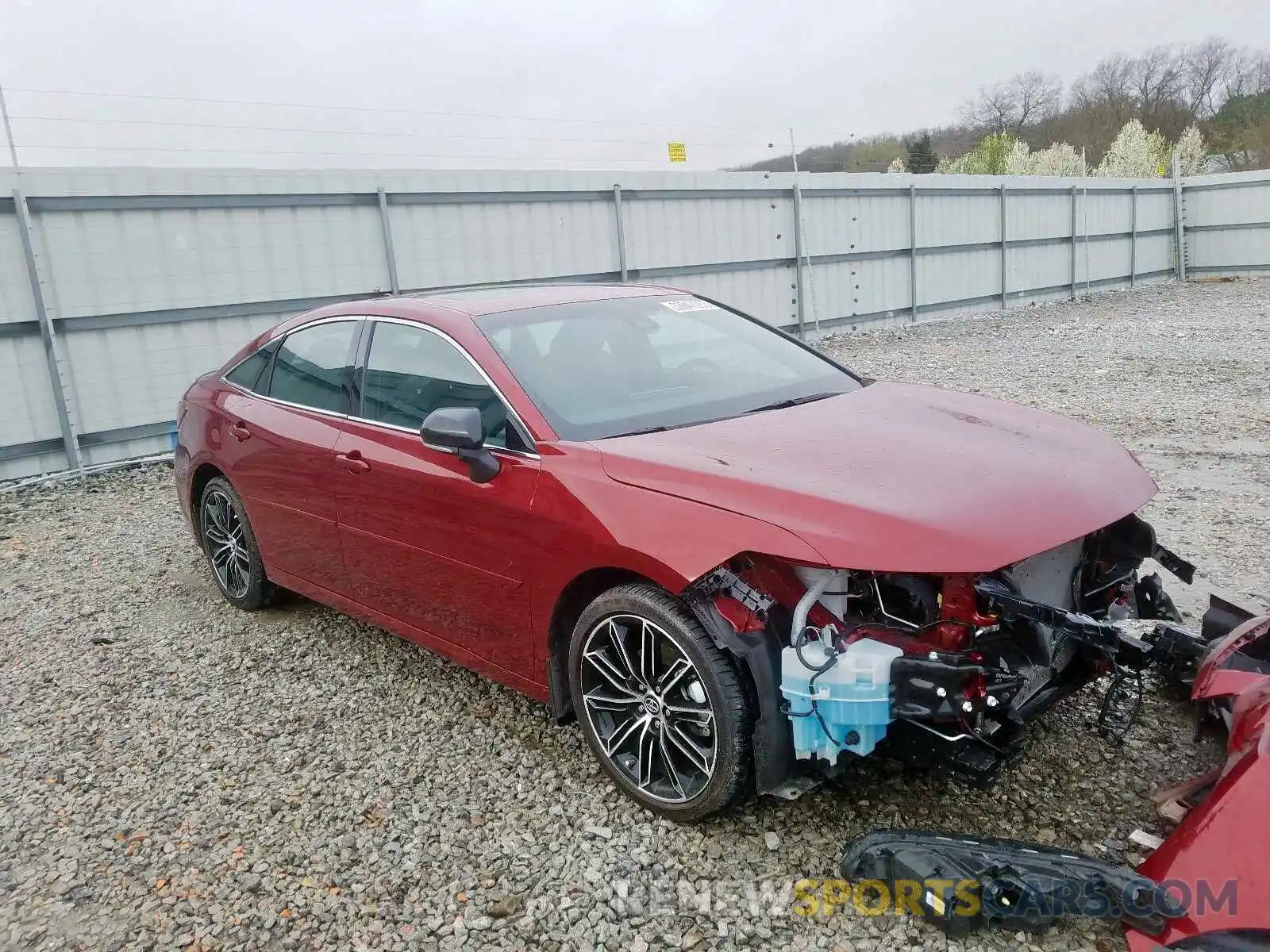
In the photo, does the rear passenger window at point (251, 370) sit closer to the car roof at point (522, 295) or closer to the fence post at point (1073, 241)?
the car roof at point (522, 295)

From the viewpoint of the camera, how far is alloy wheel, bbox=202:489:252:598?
4844 mm

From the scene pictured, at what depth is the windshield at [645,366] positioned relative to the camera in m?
3.24

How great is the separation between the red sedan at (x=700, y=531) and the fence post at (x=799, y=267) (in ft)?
36.1

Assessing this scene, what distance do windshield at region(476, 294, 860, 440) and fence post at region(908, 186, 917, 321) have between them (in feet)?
44.9

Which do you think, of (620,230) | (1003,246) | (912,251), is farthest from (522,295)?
(1003,246)

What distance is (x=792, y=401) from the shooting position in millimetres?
3463

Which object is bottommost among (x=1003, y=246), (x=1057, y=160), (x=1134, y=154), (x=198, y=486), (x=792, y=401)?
(x=198, y=486)

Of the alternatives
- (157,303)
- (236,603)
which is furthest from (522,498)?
(157,303)

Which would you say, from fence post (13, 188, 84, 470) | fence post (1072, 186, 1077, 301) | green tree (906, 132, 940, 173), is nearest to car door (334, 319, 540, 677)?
fence post (13, 188, 84, 470)

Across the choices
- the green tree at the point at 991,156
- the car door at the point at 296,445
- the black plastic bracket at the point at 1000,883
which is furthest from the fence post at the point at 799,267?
the green tree at the point at 991,156

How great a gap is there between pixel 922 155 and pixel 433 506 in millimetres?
71171

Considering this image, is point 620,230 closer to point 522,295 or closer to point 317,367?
point 317,367

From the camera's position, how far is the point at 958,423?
10.5 ft

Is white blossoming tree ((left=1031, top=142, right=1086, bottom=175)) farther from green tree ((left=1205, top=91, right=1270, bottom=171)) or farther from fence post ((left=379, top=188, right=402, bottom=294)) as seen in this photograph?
fence post ((left=379, top=188, right=402, bottom=294))
